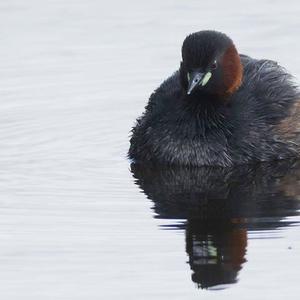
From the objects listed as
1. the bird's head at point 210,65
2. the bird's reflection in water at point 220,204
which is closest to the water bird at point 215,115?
the bird's head at point 210,65

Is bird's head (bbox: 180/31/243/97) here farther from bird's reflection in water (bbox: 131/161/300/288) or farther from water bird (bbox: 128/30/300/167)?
bird's reflection in water (bbox: 131/161/300/288)

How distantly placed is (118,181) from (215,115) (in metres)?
1.37

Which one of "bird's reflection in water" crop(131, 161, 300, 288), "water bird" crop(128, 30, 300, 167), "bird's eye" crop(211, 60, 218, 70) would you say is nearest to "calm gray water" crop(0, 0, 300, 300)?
"bird's reflection in water" crop(131, 161, 300, 288)

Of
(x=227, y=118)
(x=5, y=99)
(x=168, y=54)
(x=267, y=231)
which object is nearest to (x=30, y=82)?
(x=5, y=99)

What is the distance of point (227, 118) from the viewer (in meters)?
15.3

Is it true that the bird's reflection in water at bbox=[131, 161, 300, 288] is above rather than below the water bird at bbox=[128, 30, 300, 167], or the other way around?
below

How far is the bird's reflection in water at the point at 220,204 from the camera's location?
39.7 feet

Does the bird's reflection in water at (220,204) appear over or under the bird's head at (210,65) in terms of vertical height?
under

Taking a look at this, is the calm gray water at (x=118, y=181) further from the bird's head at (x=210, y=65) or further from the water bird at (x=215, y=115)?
the bird's head at (x=210, y=65)

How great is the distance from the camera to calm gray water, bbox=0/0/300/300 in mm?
11617

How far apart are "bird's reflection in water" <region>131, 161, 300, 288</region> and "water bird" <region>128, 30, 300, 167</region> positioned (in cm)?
16

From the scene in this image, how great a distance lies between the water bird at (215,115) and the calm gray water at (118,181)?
0.22m

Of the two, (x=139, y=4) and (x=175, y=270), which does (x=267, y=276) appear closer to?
(x=175, y=270)

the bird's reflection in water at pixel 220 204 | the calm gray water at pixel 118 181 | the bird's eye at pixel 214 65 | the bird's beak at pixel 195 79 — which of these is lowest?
the bird's reflection in water at pixel 220 204
